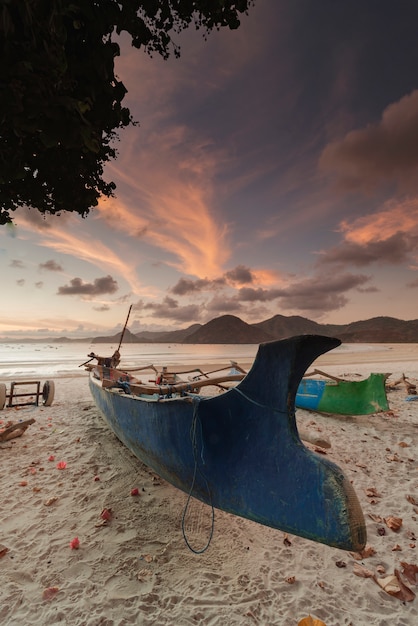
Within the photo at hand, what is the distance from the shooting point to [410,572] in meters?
2.72

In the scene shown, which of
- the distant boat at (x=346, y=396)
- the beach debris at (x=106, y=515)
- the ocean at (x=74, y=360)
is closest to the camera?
the beach debris at (x=106, y=515)

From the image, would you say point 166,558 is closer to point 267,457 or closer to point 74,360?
point 267,457

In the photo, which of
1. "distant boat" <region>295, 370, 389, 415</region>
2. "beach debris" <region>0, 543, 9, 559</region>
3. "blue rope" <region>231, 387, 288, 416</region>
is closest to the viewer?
"blue rope" <region>231, 387, 288, 416</region>

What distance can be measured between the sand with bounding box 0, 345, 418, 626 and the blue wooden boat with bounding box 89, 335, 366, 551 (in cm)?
62

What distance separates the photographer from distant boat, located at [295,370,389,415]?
742cm

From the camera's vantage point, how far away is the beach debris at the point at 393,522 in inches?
134

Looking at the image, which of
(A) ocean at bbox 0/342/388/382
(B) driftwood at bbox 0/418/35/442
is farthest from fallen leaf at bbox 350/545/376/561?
(A) ocean at bbox 0/342/388/382

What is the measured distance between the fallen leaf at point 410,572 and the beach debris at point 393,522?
0.61 m

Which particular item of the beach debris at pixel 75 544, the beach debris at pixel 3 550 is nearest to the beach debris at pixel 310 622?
the beach debris at pixel 75 544

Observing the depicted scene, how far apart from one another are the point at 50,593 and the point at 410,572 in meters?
3.43

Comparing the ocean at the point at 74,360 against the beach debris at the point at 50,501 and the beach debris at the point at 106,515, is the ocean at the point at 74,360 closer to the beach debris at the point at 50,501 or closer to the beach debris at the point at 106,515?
the beach debris at the point at 50,501

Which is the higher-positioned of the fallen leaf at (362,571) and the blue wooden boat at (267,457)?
the blue wooden boat at (267,457)

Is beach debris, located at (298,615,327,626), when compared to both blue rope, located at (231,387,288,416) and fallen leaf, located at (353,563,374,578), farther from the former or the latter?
blue rope, located at (231,387,288,416)

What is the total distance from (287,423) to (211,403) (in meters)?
0.76
